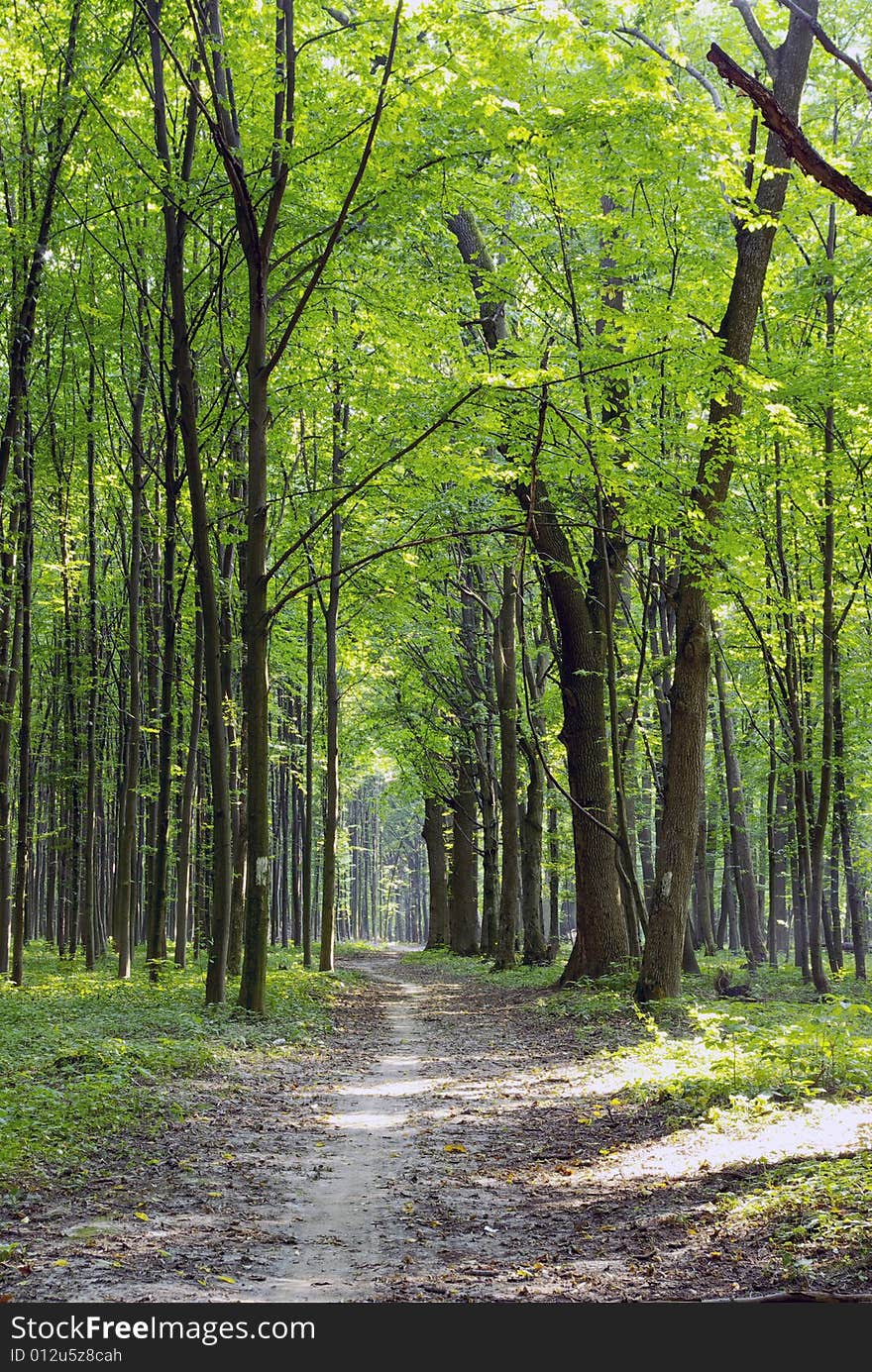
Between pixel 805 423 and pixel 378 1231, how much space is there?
13.7 meters

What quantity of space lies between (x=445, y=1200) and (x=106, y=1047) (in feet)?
13.7

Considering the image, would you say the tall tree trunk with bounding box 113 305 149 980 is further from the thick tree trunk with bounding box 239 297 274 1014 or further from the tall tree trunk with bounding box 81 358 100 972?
the thick tree trunk with bounding box 239 297 274 1014

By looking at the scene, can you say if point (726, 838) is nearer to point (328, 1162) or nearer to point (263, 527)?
point (263, 527)

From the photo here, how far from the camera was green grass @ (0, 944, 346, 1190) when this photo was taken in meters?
6.36

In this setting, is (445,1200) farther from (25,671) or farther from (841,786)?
(841,786)

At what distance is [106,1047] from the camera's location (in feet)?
28.7

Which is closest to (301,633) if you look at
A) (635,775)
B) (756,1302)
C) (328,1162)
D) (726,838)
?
(635,775)

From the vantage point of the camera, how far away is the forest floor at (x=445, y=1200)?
4.17 meters

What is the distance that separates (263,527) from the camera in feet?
40.9

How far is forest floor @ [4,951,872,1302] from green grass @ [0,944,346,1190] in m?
0.29

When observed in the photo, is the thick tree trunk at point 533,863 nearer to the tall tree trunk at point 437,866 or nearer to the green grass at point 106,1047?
the green grass at point 106,1047

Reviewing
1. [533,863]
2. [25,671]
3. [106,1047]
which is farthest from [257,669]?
[533,863]

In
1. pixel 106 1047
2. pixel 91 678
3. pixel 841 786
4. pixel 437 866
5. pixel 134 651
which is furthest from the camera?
pixel 437 866

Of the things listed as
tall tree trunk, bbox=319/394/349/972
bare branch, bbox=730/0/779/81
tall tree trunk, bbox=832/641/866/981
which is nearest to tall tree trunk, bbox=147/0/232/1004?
tall tree trunk, bbox=319/394/349/972
